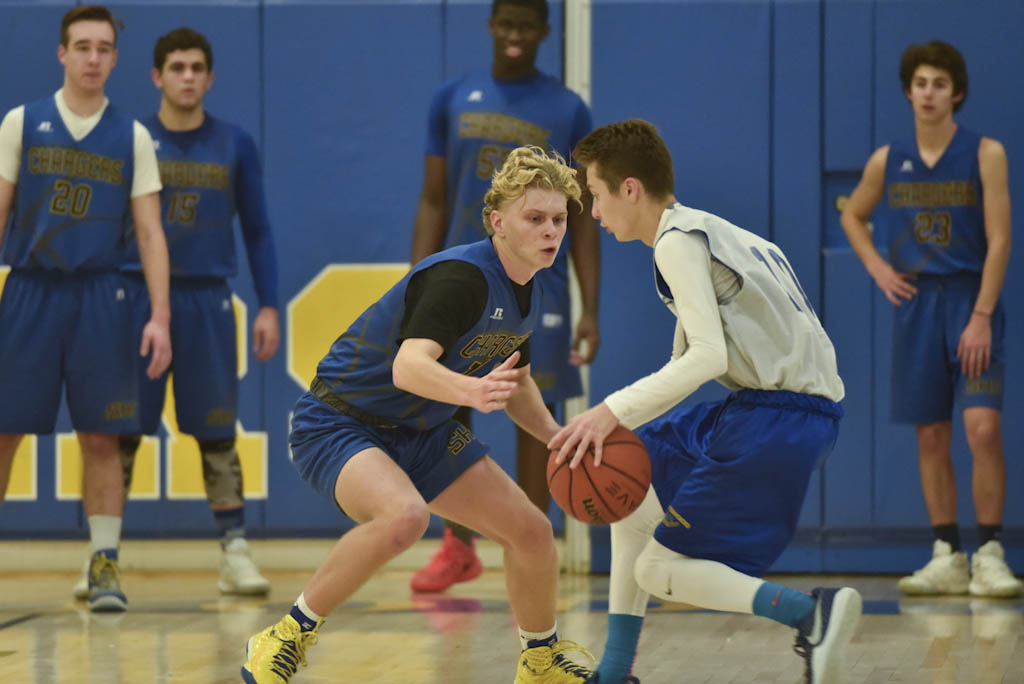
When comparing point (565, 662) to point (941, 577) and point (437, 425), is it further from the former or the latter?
point (941, 577)

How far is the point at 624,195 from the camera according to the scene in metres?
4.15

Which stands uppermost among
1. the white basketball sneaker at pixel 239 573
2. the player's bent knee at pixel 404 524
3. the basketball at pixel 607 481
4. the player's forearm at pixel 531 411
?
the player's forearm at pixel 531 411

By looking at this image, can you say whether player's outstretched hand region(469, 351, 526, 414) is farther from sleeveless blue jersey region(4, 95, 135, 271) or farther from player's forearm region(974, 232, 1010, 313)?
player's forearm region(974, 232, 1010, 313)

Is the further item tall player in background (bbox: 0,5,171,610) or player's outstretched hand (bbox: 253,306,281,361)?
player's outstretched hand (bbox: 253,306,281,361)

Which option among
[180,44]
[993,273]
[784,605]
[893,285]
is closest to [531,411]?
[784,605]

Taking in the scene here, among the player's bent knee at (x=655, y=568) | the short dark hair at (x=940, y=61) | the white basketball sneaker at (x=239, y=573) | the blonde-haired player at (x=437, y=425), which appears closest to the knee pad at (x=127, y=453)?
the white basketball sneaker at (x=239, y=573)

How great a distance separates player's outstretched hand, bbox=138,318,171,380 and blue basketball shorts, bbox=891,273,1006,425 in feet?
10.5

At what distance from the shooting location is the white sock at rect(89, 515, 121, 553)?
600 cm

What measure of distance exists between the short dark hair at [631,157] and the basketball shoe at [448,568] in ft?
8.90

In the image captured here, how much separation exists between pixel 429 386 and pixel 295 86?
372 cm

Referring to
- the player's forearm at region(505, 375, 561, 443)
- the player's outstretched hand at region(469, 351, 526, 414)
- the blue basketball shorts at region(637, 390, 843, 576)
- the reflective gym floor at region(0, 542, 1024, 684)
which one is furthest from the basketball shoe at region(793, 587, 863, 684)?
the player's outstretched hand at region(469, 351, 526, 414)

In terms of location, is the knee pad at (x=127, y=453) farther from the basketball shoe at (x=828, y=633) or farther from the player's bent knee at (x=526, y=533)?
the basketball shoe at (x=828, y=633)

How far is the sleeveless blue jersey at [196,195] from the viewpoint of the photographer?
6.47 meters

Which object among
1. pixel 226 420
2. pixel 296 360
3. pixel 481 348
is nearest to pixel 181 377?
pixel 226 420
